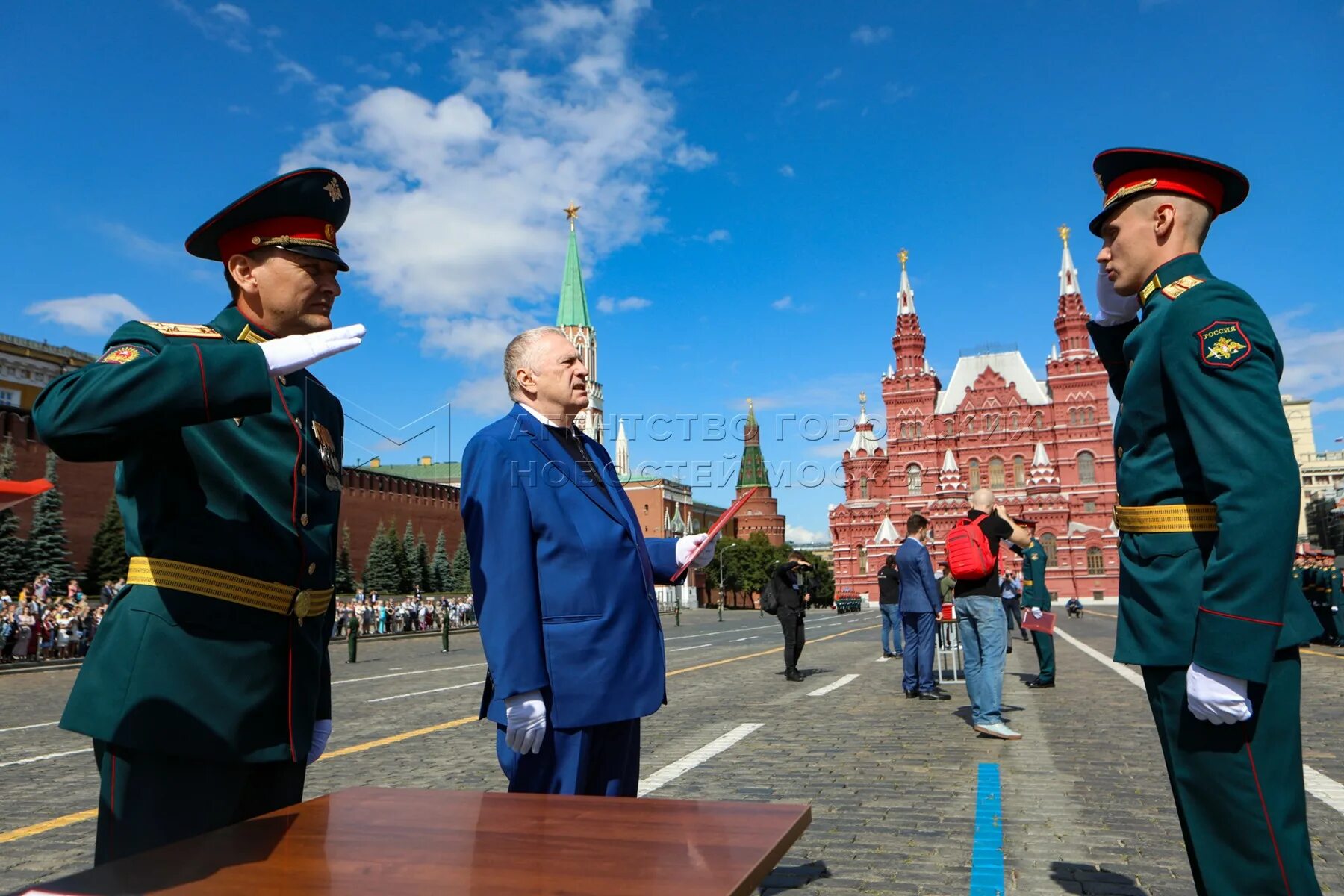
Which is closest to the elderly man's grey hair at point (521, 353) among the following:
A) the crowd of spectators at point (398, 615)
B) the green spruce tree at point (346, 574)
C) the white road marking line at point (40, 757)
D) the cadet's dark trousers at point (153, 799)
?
the cadet's dark trousers at point (153, 799)

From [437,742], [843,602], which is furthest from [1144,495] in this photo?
[843,602]

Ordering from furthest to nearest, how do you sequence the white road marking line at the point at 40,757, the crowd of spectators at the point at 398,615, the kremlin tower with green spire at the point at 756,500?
the kremlin tower with green spire at the point at 756,500
the crowd of spectators at the point at 398,615
the white road marking line at the point at 40,757

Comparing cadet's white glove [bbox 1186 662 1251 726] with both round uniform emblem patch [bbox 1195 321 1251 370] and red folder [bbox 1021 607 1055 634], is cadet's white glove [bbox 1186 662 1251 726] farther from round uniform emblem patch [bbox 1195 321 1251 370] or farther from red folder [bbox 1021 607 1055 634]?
red folder [bbox 1021 607 1055 634]

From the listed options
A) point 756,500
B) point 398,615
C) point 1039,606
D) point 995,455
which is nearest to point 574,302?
point 756,500

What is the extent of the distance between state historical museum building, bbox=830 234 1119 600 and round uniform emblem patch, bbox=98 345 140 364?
6692cm

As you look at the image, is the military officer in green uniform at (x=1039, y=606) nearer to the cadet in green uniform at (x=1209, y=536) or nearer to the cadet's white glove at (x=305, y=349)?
the cadet in green uniform at (x=1209, y=536)

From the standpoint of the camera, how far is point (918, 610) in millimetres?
10898

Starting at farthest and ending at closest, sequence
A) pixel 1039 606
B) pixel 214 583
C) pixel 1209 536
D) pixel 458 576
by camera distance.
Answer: pixel 458 576
pixel 1039 606
pixel 1209 536
pixel 214 583

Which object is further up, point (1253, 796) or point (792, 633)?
point (1253, 796)

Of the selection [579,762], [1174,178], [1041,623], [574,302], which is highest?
[574,302]

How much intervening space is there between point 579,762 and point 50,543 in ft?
142

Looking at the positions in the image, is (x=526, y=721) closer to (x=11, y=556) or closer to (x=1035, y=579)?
(x=1035, y=579)

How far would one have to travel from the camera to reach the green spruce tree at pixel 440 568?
67.4 metres

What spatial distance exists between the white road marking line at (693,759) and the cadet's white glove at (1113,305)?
12.4 feet
